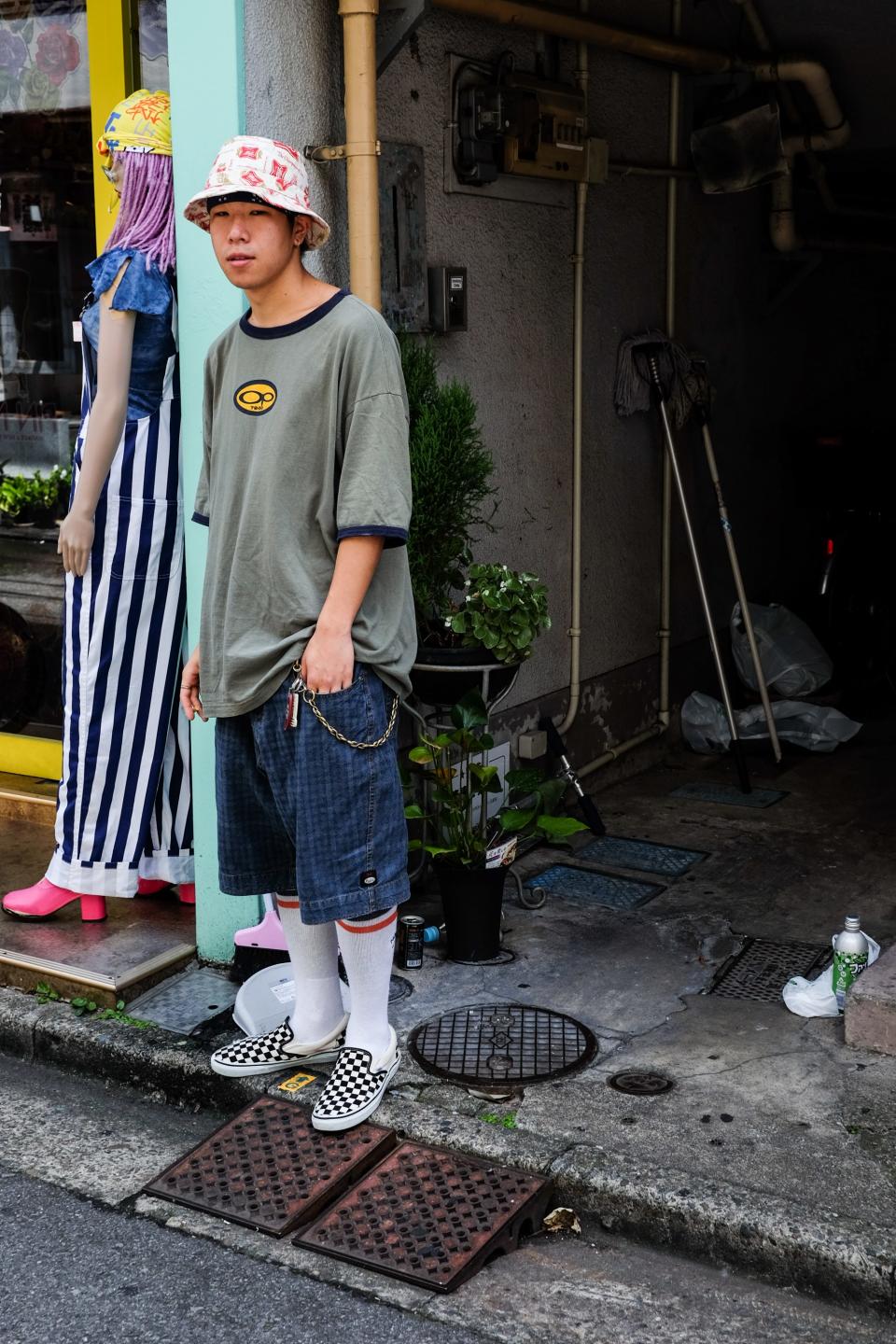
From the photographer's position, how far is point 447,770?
461cm

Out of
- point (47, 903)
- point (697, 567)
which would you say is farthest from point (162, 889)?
point (697, 567)

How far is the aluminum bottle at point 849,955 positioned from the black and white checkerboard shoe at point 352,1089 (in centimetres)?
129

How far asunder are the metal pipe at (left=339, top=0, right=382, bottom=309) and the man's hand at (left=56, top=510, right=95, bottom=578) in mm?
1053

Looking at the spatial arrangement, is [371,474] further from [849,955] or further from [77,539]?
[849,955]

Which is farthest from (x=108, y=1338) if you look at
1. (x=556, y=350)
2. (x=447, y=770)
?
(x=556, y=350)

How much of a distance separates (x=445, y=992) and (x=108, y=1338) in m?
1.62

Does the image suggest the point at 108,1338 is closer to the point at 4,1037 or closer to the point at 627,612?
the point at 4,1037

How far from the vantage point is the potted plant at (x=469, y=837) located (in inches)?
177

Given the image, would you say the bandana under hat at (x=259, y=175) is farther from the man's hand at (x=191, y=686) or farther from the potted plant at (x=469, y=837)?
the potted plant at (x=469, y=837)

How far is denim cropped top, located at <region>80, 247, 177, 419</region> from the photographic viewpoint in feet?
13.7

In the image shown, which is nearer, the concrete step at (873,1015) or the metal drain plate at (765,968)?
the concrete step at (873,1015)

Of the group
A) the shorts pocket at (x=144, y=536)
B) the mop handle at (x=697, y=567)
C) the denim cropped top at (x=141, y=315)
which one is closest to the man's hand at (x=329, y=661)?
the shorts pocket at (x=144, y=536)

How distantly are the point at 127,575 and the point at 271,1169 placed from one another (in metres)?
1.85

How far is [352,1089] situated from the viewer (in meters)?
3.67
